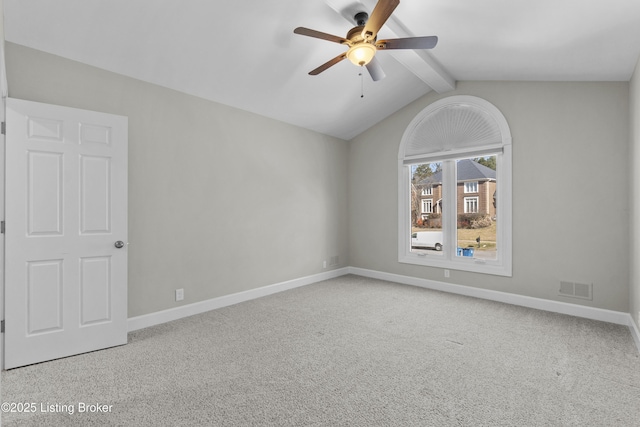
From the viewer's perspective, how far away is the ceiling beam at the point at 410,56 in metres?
2.70

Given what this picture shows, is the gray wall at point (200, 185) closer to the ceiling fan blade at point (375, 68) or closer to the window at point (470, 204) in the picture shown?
the ceiling fan blade at point (375, 68)

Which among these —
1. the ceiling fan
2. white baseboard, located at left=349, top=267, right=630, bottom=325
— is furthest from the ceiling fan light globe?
white baseboard, located at left=349, top=267, right=630, bottom=325

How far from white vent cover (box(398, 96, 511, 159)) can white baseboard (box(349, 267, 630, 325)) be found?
1.95 metres

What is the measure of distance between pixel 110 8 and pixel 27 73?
94 centimetres

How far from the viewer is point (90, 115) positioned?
276 centimetres

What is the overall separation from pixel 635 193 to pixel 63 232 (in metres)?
5.15

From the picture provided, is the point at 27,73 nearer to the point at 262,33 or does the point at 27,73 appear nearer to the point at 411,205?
the point at 262,33

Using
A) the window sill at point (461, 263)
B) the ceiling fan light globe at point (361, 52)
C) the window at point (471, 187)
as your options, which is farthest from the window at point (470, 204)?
the ceiling fan light globe at point (361, 52)

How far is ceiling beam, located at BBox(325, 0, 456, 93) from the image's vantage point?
270 centimetres

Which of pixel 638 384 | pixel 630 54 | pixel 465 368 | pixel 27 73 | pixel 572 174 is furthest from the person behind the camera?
pixel 572 174

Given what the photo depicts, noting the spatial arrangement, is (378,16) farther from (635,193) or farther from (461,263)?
(461,263)

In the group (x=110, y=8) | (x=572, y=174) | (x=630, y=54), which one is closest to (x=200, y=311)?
(x=110, y=8)

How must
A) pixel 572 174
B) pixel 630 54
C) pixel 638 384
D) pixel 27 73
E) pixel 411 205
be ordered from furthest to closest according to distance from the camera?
1. pixel 411 205
2. pixel 572 174
3. pixel 630 54
4. pixel 27 73
5. pixel 638 384

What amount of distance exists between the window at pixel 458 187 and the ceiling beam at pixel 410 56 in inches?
16.4
